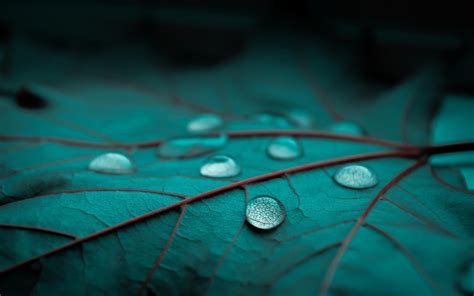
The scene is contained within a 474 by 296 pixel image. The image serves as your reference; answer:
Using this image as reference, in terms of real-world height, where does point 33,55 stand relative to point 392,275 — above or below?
above

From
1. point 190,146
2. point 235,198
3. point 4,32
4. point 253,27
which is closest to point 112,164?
point 190,146

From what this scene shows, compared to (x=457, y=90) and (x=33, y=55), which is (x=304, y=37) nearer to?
(x=457, y=90)

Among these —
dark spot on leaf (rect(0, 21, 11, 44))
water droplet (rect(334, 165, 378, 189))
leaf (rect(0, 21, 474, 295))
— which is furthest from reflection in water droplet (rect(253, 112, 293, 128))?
dark spot on leaf (rect(0, 21, 11, 44))

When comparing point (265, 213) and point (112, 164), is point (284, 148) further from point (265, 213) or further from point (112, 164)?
point (112, 164)

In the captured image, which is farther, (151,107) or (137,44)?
(137,44)

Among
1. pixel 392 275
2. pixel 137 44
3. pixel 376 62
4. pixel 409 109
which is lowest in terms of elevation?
pixel 392 275

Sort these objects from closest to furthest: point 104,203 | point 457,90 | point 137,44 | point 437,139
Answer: point 104,203
point 437,139
point 457,90
point 137,44

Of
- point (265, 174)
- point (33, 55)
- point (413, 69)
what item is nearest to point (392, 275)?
point (265, 174)
